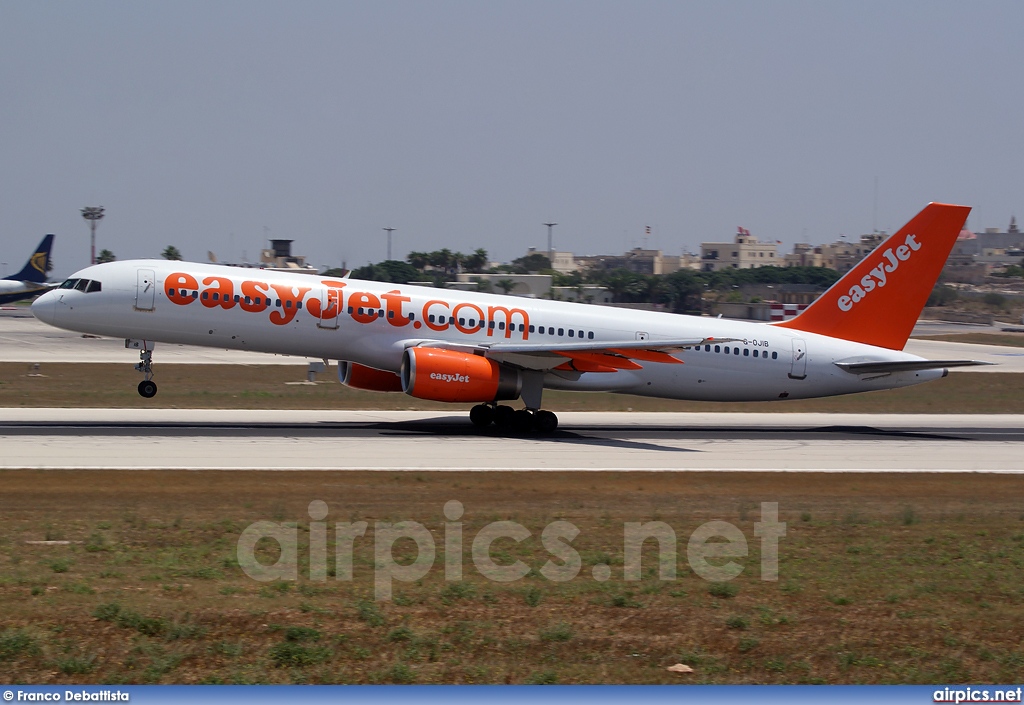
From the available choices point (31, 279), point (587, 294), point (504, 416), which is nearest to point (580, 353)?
point (504, 416)

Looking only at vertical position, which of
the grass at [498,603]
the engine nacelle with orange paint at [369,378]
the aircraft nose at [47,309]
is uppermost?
the aircraft nose at [47,309]

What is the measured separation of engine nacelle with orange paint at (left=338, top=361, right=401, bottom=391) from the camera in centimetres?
3306

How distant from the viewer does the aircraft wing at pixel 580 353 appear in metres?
31.0

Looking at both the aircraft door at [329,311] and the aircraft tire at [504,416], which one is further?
the aircraft tire at [504,416]

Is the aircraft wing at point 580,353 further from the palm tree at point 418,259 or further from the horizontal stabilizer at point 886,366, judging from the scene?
the palm tree at point 418,259

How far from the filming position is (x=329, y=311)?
3102 cm

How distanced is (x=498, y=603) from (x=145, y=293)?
20.5 m

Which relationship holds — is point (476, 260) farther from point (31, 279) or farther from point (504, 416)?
point (504, 416)

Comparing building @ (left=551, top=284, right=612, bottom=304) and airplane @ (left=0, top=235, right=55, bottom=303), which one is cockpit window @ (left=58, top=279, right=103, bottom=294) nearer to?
airplane @ (left=0, top=235, right=55, bottom=303)

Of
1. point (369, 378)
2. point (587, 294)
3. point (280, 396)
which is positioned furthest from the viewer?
point (587, 294)

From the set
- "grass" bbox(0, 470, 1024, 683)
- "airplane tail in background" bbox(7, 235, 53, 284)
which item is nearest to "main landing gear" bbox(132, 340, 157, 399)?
"grass" bbox(0, 470, 1024, 683)

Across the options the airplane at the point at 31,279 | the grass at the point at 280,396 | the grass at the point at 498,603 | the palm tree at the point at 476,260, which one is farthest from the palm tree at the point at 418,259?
the grass at the point at 498,603

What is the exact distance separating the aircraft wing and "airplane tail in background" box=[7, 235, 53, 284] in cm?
7968

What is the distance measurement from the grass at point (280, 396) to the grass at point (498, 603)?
60.2ft
